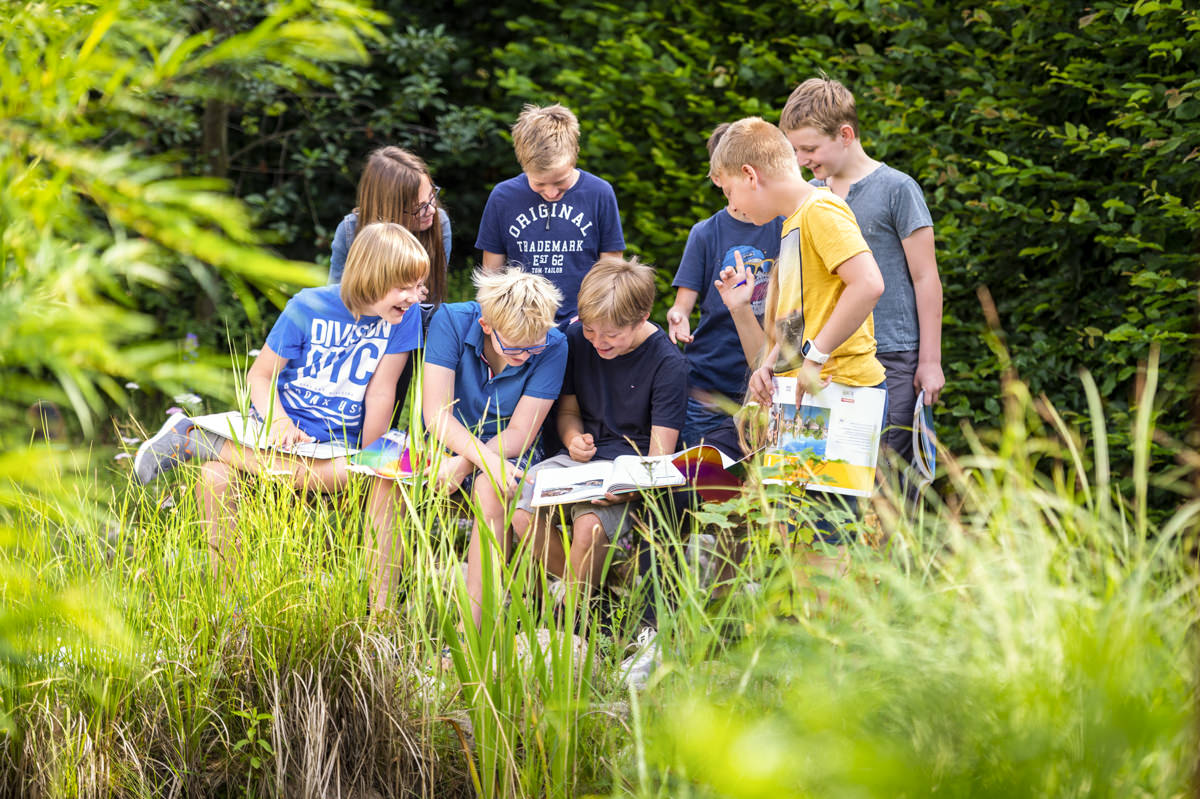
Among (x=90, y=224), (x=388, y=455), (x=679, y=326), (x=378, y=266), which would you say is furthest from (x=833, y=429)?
(x=90, y=224)

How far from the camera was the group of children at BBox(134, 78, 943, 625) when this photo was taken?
122 inches

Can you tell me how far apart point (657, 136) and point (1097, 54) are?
7.17 ft

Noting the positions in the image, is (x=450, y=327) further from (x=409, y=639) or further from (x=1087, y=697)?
(x=1087, y=697)

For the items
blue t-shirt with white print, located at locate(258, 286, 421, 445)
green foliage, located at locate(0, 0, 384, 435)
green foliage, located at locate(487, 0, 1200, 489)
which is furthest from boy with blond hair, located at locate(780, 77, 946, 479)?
green foliage, located at locate(0, 0, 384, 435)

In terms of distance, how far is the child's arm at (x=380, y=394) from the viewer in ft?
11.5

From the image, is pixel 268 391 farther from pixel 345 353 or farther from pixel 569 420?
pixel 569 420

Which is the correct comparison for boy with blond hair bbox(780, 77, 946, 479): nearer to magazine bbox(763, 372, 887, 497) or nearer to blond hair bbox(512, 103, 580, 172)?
magazine bbox(763, 372, 887, 497)

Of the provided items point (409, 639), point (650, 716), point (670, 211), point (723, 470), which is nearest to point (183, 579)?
point (409, 639)

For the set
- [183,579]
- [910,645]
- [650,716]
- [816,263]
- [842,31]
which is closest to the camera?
[910,645]

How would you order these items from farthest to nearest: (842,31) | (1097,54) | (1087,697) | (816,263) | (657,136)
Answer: (657,136) < (842,31) < (1097,54) < (816,263) < (1087,697)

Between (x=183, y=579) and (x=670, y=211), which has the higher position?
(x=670, y=211)

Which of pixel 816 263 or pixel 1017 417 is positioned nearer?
pixel 1017 417

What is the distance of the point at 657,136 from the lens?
17.9 ft

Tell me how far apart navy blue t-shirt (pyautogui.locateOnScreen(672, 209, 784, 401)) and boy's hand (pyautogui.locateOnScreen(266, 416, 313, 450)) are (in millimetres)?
1450
